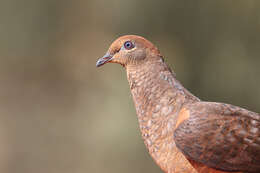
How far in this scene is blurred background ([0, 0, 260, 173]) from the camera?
6488 millimetres

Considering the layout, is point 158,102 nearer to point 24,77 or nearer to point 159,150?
point 159,150

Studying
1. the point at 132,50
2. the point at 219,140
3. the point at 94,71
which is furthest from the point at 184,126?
the point at 94,71

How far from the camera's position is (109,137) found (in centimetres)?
700

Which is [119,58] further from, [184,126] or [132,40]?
[184,126]

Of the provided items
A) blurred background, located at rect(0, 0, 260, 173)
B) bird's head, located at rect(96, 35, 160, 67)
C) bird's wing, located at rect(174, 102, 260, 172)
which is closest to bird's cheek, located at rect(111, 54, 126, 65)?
bird's head, located at rect(96, 35, 160, 67)

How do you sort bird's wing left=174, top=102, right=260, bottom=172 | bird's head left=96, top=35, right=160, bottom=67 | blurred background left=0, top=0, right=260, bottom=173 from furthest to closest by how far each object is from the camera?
1. blurred background left=0, top=0, right=260, bottom=173
2. bird's head left=96, top=35, right=160, bottom=67
3. bird's wing left=174, top=102, right=260, bottom=172

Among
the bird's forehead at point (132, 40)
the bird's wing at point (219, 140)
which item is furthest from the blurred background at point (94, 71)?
the bird's wing at point (219, 140)

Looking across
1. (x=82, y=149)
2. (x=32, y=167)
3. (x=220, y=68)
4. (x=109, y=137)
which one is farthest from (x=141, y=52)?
(x=32, y=167)

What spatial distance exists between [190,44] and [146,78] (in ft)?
13.8

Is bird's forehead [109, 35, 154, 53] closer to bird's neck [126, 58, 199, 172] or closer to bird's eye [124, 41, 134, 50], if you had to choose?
bird's eye [124, 41, 134, 50]

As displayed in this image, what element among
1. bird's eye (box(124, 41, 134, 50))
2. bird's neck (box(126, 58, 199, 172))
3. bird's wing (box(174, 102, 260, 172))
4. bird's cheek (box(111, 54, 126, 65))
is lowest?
bird's wing (box(174, 102, 260, 172))

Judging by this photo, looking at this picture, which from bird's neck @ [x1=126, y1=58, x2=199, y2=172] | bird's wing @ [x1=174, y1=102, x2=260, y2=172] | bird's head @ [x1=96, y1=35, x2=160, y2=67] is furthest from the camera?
bird's head @ [x1=96, y1=35, x2=160, y2=67]

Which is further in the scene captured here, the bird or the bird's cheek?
the bird's cheek

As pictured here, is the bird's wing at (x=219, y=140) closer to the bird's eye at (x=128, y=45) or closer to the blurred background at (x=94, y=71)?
the bird's eye at (x=128, y=45)
